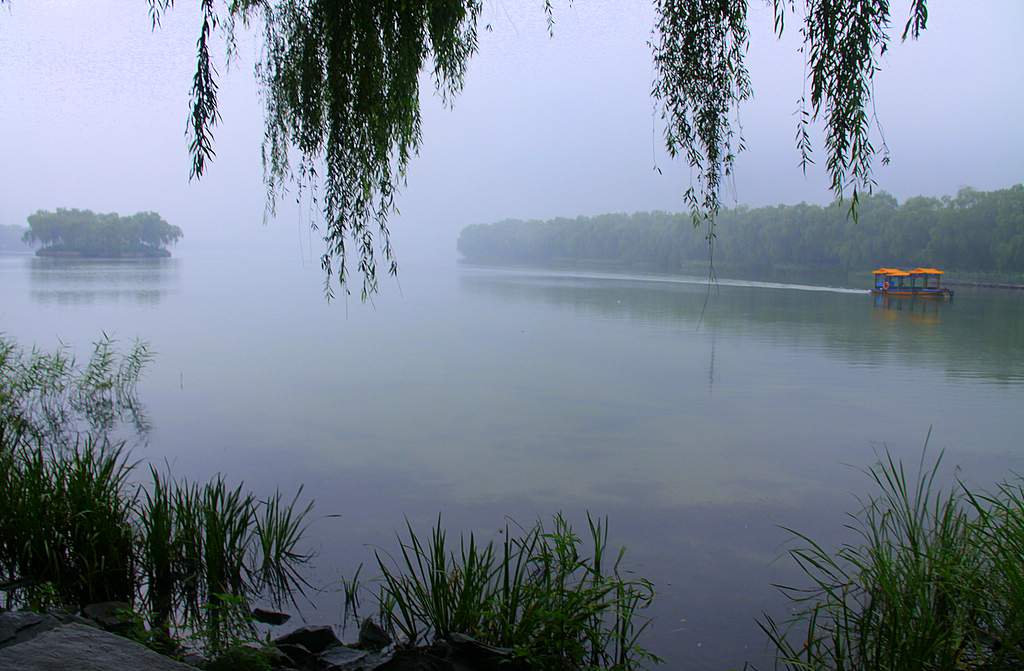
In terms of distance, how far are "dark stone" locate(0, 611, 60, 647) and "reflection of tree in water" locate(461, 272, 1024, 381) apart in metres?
11.2

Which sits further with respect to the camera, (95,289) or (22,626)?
(95,289)

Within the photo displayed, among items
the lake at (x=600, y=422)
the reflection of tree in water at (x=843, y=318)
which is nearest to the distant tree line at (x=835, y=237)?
the reflection of tree in water at (x=843, y=318)

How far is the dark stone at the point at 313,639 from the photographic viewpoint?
2.80 m

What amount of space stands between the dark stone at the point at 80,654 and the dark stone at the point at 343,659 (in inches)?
23.7

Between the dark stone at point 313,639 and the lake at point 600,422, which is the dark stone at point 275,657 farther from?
the lake at point 600,422

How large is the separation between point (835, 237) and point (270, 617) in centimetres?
3985

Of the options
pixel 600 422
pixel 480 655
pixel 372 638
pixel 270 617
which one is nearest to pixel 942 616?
pixel 480 655

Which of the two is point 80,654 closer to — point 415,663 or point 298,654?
point 298,654

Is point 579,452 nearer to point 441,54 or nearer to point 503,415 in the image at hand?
point 503,415

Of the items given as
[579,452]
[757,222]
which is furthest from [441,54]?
[757,222]

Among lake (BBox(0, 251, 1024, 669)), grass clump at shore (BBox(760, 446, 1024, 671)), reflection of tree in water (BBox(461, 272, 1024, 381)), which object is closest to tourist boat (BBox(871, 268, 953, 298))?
reflection of tree in water (BBox(461, 272, 1024, 381))

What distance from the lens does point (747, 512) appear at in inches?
190

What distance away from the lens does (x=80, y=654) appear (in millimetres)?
1923

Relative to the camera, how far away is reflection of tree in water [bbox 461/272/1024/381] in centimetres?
1262
